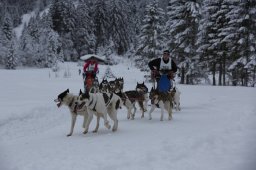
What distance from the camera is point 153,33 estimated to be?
35688mm

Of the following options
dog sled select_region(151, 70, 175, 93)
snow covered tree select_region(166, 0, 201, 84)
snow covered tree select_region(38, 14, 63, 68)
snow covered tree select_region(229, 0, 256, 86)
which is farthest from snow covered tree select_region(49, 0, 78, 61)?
dog sled select_region(151, 70, 175, 93)

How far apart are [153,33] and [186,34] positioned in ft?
13.1

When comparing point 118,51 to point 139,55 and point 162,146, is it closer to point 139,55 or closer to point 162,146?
point 139,55

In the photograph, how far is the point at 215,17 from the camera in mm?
32094

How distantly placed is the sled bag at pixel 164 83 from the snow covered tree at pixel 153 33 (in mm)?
24600

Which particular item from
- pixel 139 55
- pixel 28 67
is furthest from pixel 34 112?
pixel 28 67

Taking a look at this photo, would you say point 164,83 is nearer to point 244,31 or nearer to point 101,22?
point 244,31

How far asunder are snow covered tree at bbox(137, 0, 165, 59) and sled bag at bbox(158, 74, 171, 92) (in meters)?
24.6

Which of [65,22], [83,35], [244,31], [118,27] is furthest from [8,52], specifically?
[244,31]

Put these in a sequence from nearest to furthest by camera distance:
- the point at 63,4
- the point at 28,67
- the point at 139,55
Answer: the point at 139,55 < the point at 28,67 < the point at 63,4

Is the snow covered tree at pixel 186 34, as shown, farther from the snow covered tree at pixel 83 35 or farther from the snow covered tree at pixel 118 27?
the snow covered tree at pixel 118 27

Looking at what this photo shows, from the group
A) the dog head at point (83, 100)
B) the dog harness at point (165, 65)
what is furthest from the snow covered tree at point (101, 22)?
the dog head at point (83, 100)

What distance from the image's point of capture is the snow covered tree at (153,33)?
35.7 meters

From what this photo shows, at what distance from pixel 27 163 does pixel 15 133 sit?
5289 mm
